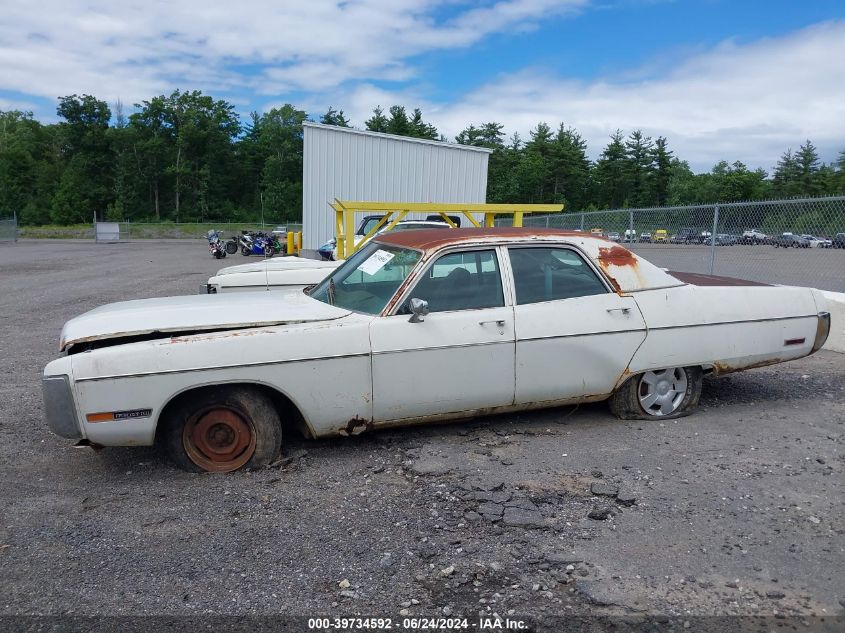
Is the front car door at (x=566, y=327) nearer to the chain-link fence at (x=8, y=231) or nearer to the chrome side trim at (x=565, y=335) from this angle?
the chrome side trim at (x=565, y=335)

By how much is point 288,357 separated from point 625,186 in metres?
67.8

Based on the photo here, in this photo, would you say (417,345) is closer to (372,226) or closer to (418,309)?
(418,309)

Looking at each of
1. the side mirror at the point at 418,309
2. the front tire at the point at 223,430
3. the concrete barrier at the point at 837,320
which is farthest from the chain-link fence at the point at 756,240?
the front tire at the point at 223,430

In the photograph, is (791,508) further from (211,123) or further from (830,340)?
(211,123)

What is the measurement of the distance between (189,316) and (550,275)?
7.92ft

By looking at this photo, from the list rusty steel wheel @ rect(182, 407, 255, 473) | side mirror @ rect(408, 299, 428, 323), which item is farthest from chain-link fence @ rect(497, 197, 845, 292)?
rusty steel wheel @ rect(182, 407, 255, 473)

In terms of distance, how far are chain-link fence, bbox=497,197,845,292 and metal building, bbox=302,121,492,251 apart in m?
10.5

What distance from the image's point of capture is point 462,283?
169 inches

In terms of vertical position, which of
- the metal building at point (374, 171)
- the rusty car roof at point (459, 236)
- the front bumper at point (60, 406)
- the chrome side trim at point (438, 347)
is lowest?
the front bumper at point (60, 406)

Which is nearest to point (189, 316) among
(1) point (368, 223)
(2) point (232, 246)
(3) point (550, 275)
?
(3) point (550, 275)

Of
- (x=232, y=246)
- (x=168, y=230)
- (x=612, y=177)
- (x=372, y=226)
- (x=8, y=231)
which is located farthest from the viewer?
(x=612, y=177)

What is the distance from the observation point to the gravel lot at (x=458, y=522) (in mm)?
2652

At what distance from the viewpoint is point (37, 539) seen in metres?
3.13

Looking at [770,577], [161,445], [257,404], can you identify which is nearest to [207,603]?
[257,404]
